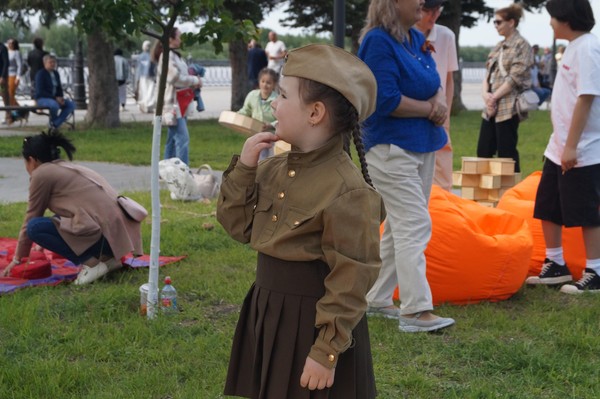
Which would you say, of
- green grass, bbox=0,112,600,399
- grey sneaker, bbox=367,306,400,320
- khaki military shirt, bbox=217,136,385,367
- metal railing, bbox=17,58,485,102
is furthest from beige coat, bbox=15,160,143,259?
metal railing, bbox=17,58,485,102

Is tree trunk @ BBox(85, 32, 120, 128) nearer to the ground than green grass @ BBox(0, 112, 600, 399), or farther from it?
farther from it

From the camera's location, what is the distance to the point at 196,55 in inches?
2137

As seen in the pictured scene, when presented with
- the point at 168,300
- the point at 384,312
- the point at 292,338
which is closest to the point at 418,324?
the point at 384,312

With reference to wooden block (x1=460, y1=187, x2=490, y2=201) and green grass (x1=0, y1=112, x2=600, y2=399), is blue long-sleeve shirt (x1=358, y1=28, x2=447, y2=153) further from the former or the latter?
wooden block (x1=460, y1=187, x2=490, y2=201)

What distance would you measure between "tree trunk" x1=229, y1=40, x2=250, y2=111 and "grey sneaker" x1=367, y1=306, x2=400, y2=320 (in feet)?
55.1

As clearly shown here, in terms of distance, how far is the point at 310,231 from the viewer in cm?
266

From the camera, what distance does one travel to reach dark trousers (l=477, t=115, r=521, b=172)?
A: 9078mm

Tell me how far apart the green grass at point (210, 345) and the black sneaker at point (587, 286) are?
4.4 inches

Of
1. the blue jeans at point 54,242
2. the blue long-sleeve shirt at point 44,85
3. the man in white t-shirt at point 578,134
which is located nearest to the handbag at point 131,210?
the blue jeans at point 54,242

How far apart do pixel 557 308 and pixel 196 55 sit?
165ft

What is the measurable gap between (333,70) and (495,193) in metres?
6.15

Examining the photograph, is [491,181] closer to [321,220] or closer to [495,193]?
[495,193]

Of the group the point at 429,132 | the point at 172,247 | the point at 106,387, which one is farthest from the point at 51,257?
the point at 429,132

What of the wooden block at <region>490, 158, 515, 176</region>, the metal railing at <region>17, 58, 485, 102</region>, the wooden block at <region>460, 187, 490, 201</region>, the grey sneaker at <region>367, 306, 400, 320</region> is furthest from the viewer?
the metal railing at <region>17, 58, 485, 102</region>
